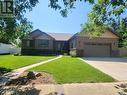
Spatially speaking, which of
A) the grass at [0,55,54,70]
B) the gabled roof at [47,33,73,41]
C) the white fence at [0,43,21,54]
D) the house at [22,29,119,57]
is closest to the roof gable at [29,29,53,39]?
the house at [22,29,119,57]

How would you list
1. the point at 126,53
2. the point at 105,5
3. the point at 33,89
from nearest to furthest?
the point at 33,89
the point at 105,5
the point at 126,53

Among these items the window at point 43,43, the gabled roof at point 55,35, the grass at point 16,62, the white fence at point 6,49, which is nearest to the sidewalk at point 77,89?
the grass at point 16,62

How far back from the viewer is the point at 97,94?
10562 mm

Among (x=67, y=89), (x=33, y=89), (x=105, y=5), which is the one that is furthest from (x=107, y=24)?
(x=33, y=89)

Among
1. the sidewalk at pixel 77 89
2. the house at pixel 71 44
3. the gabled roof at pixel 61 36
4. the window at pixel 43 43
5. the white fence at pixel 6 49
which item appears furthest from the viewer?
the gabled roof at pixel 61 36

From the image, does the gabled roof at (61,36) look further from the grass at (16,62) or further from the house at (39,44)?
the grass at (16,62)

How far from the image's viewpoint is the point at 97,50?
131 ft

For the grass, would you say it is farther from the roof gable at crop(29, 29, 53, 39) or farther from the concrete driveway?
the roof gable at crop(29, 29, 53, 39)

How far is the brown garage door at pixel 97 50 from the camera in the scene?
129 feet

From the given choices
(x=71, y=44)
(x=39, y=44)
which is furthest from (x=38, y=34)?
(x=71, y=44)

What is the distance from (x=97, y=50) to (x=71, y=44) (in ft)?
19.8

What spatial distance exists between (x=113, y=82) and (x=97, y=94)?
292cm

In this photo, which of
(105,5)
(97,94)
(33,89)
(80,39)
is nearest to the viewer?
(97,94)

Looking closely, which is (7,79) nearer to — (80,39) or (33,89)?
(33,89)
